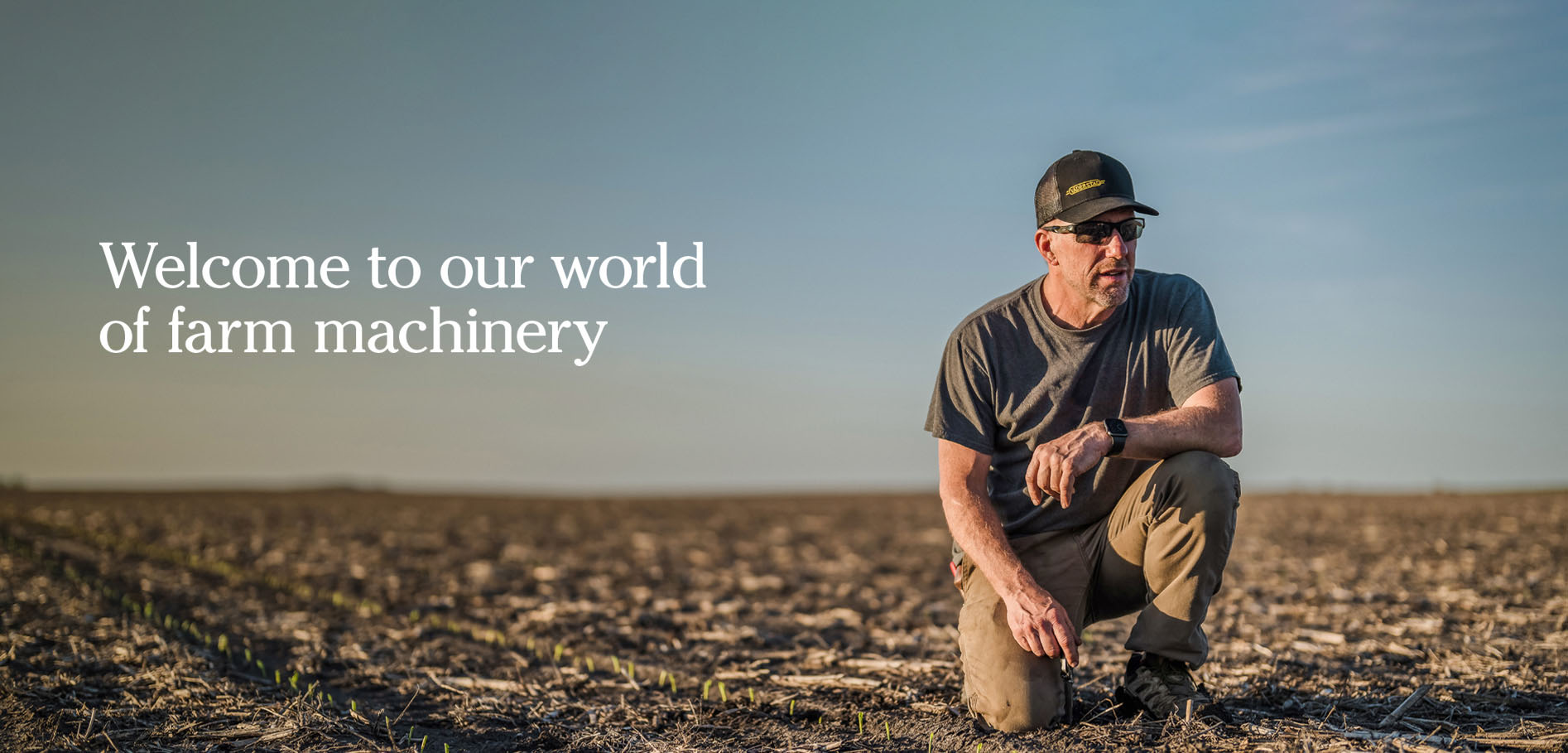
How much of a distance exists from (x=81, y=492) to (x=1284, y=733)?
25.3 metres

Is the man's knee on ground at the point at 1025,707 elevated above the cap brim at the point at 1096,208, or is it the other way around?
the cap brim at the point at 1096,208

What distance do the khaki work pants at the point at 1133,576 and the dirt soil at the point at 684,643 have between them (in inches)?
7.0

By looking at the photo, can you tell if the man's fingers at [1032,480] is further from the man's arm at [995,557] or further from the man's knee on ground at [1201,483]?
the man's knee on ground at [1201,483]

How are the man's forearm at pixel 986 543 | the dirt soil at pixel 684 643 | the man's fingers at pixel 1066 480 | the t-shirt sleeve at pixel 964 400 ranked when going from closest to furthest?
1. the man's fingers at pixel 1066 480
2. the man's forearm at pixel 986 543
3. the t-shirt sleeve at pixel 964 400
4. the dirt soil at pixel 684 643

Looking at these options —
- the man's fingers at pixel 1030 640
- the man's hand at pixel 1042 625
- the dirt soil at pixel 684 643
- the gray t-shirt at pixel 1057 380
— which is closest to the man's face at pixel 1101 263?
the gray t-shirt at pixel 1057 380

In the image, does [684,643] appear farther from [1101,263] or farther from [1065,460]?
[1101,263]

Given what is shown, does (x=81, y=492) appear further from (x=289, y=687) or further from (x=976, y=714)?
(x=976, y=714)

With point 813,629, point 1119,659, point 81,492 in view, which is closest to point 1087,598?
point 1119,659

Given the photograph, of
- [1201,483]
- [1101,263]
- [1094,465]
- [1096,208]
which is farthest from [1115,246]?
[1201,483]

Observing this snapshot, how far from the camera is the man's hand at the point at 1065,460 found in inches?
166

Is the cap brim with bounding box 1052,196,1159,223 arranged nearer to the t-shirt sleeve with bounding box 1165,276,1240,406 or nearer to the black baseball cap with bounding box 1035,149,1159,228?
the black baseball cap with bounding box 1035,149,1159,228

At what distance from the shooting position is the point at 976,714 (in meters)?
4.87

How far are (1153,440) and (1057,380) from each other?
51 centimetres

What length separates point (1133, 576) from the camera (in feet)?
16.0
